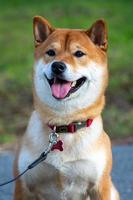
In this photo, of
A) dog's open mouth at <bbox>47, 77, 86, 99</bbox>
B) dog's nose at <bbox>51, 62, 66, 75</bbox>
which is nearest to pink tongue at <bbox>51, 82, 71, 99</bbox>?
dog's open mouth at <bbox>47, 77, 86, 99</bbox>

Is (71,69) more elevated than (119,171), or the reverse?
(71,69)

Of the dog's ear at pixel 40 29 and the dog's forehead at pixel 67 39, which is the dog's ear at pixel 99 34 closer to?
the dog's forehead at pixel 67 39

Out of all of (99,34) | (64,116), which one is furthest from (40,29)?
(64,116)

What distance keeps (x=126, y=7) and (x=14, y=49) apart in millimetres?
7133

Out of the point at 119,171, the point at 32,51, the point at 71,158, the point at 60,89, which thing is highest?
the point at 60,89

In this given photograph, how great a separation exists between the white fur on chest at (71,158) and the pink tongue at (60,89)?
427mm

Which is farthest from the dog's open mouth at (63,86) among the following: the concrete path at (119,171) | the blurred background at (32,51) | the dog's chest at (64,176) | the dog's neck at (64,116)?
the blurred background at (32,51)

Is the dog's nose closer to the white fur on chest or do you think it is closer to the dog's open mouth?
the dog's open mouth

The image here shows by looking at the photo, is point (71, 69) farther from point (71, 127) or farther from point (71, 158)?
point (71, 158)

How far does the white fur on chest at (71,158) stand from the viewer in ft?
23.3

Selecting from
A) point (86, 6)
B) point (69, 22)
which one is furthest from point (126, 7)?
point (69, 22)

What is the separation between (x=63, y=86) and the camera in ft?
22.9

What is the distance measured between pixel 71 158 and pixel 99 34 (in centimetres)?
108

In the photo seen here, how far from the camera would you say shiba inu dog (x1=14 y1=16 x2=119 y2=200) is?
7.09 metres
